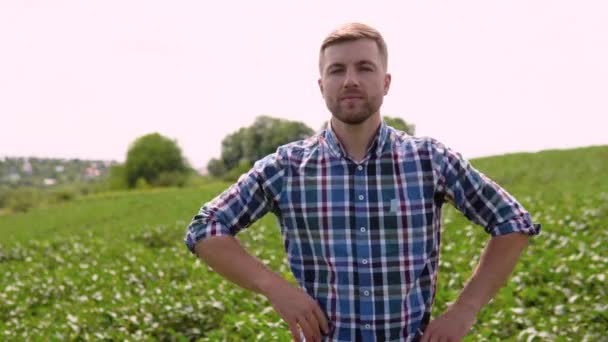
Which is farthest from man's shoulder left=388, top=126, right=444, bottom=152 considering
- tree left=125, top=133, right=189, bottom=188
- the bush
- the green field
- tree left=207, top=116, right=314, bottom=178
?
tree left=125, top=133, right=189, bottom=188

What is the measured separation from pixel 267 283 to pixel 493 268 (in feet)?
2.71

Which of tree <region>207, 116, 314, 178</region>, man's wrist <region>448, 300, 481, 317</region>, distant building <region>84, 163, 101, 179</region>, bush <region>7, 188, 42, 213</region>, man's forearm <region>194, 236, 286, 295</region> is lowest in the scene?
bush <region>7, 188, 42, 213</region>

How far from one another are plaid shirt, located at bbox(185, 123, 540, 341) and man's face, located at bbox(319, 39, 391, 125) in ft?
0.44

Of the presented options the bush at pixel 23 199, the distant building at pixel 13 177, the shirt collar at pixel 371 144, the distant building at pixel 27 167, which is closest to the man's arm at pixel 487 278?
the shirt collar at pixel 371 144

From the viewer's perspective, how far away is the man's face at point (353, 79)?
7.65ft

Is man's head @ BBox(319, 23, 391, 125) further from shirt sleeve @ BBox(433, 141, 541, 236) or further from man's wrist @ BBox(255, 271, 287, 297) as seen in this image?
man's wrist @ BBox(255, 271, 287, 297)

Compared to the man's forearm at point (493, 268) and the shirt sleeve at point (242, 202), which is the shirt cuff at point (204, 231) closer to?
the shirt sleeve at point (242, 202)

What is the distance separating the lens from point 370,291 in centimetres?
236

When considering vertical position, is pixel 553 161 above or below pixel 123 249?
Result: above

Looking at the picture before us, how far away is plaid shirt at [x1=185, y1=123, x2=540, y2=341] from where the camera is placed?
7.77ft

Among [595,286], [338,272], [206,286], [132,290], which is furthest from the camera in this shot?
[132,290]

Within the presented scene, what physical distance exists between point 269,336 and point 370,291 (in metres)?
3.14

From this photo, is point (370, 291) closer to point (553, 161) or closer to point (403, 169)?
point (403, 169)

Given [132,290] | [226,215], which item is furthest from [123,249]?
[226,215]
